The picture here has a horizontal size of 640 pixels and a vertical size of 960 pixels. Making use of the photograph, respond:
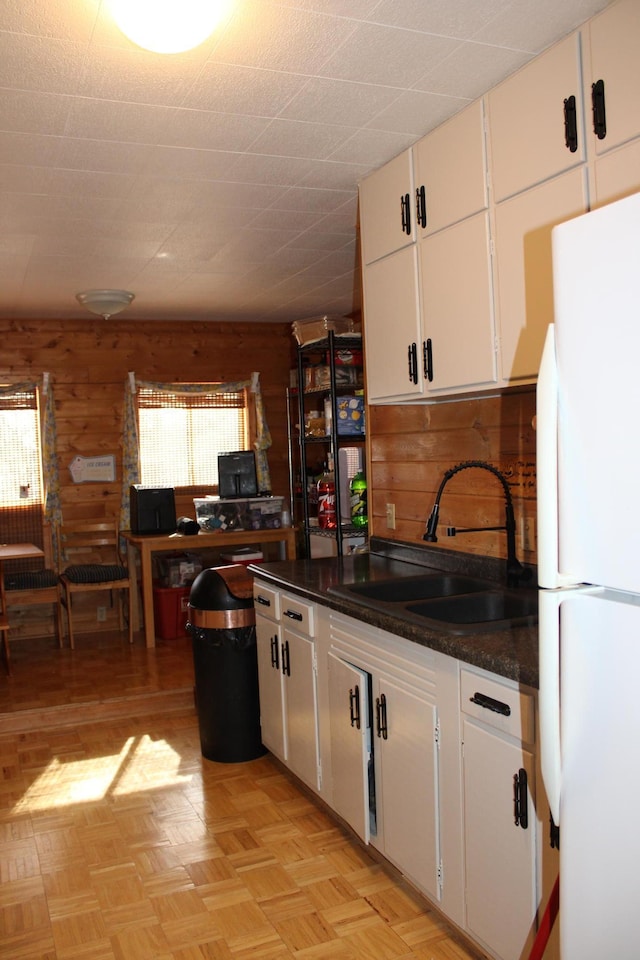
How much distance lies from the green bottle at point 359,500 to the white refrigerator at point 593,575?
2.60 m

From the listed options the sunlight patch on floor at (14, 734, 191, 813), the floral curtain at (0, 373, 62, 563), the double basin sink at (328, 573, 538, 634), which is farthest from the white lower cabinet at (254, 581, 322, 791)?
the floral curtain at (0, 373, 62, 563)

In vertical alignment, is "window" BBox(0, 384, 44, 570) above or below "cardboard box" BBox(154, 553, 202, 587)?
above

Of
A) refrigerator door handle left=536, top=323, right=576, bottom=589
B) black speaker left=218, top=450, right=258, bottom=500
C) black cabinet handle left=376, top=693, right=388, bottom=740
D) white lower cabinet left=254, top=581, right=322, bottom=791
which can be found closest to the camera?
refrigerator door handle left=536, top=323, right=576, bottom=589

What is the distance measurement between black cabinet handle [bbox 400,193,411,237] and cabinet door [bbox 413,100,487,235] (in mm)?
70

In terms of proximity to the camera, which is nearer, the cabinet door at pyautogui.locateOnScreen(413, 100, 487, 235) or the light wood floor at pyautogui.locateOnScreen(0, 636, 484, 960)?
the light wood floor at pyautogui.locateOnScreen(0, 636, 484, 960)

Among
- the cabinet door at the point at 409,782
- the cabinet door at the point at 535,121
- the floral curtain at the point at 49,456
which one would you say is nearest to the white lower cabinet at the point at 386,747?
the cabinet door at the point at 409,782

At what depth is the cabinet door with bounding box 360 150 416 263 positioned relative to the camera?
10.0 feet

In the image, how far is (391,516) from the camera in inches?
144

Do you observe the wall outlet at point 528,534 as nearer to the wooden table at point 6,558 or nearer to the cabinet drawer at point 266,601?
the cabinet drawer at point 266,601

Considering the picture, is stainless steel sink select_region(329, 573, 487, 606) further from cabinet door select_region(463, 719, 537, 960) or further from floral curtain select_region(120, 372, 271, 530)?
floral curtain select_region(120, 372, 271, 530)

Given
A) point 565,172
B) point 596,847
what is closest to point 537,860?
point 596,847

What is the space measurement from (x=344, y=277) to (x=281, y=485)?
97.1 inches

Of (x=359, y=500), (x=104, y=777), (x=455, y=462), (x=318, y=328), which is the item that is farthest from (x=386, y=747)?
(x=318, y=328)

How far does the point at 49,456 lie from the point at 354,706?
448 centimetres
